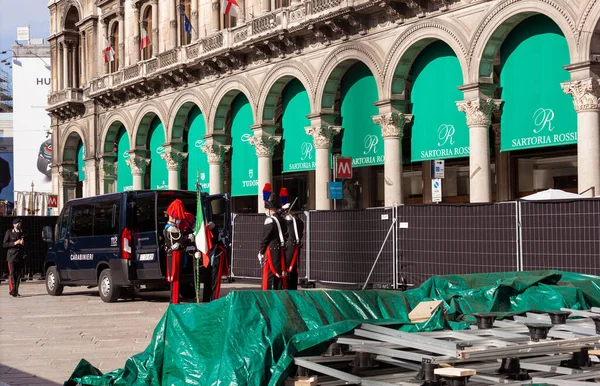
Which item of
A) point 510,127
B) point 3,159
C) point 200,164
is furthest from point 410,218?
point 3,159

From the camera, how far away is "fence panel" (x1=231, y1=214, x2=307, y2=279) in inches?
885

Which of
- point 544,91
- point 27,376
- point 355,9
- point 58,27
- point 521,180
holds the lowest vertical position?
point 27,376

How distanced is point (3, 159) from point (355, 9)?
67.8 m

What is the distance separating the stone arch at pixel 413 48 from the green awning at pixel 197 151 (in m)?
11.9

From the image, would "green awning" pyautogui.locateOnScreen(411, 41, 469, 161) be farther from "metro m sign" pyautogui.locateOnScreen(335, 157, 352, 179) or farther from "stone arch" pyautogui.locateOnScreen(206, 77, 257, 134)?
"stone arch" pyautogui.locateOnScreen(206, 77, 257, 134)

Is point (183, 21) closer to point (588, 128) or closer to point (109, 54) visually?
point (109, 54)

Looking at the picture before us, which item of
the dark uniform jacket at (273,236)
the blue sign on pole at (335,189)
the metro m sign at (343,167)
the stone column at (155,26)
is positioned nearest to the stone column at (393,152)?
the blue sign on pole at (335,189)

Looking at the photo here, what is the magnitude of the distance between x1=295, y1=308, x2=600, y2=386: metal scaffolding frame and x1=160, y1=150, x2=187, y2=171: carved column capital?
31.8m

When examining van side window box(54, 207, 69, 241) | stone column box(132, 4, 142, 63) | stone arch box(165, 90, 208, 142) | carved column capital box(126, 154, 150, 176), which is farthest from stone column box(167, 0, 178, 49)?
van side window box(54, 207, 69, 241)

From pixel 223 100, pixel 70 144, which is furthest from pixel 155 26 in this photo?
pixel 70 144

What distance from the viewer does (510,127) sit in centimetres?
2339

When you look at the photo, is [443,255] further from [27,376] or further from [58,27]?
[58,27]

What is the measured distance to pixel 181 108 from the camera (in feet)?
125

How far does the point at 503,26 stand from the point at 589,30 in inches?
109
